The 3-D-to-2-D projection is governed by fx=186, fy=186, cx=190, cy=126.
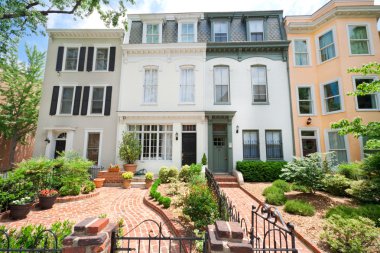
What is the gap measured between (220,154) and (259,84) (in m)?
5.86

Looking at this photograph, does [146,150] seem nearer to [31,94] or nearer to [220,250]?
[220,250]

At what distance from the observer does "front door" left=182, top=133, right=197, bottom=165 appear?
1292cm

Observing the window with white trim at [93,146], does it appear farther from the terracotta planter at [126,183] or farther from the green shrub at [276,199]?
the green shrub at [276,199]

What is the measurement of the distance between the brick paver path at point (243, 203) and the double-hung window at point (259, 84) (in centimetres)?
683

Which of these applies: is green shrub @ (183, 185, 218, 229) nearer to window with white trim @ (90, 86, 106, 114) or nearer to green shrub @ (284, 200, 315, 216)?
green shrub @ (284, 200, 315, 216)

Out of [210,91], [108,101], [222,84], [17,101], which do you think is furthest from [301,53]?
[17,101]

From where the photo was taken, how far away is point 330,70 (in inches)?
491

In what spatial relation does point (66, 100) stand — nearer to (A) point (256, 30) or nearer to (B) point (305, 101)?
(A) point (256, 30)

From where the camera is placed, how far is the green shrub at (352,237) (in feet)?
12.5

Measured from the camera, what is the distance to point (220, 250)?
1.96 m

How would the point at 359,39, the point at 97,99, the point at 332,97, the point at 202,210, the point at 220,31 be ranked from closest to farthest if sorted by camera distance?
the point at 202,210 < the point at 359,39 < the point at 332,97 < the point at 97,99 < the point at 220,31

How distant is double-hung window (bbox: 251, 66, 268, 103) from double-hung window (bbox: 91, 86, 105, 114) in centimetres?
1123

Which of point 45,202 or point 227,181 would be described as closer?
point 45,202

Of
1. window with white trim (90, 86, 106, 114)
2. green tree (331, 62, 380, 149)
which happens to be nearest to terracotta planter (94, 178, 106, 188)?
window with white trim (90, 86, 106, 114)
